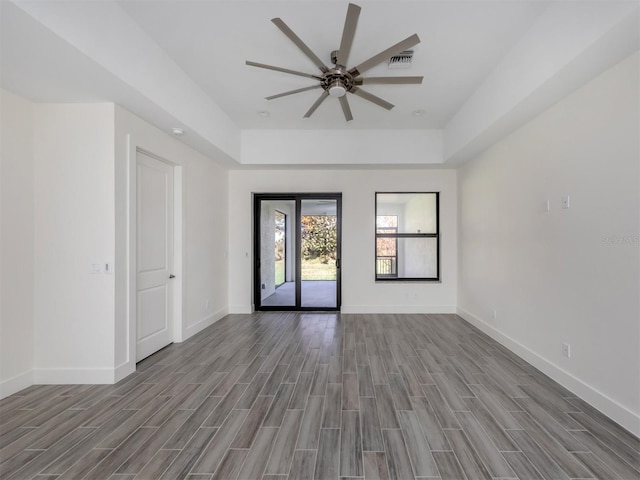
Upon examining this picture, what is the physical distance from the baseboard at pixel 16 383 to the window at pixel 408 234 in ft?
15.6

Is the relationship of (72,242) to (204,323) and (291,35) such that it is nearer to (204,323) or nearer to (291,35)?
(204,323)

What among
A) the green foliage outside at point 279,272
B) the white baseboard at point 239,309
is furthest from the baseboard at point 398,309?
the green foliage outside at point 279,272

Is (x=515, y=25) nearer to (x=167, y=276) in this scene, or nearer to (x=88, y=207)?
(x=88, y=207)

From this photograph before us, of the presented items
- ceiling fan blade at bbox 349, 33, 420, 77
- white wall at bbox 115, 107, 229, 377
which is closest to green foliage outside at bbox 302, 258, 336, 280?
white wall at bbox 115, 107, 229, 377

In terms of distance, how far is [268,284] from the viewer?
6062mm

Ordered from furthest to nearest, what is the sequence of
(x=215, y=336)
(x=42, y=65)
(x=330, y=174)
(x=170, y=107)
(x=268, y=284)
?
(x=268, y=284) < (x=330, y=174) < (x=215, y=336) < (x=170, y=107) < (x=42, y=65)

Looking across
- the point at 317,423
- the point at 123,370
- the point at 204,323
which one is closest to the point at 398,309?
the point at 204,323

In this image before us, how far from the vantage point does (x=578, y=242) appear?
2.48 meters

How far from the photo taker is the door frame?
2.89m

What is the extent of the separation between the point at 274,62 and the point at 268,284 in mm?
4280

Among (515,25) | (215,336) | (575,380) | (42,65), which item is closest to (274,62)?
(42,65)

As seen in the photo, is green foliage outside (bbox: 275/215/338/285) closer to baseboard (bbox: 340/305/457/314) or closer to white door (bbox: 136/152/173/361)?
baseboard (bbox: 340/305/457/314)

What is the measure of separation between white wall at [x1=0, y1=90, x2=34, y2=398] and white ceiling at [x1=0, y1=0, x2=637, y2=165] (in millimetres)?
307

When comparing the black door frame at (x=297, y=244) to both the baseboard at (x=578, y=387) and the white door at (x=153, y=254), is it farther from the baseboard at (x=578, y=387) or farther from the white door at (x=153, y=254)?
the baseboard at (x=578, y=387)
